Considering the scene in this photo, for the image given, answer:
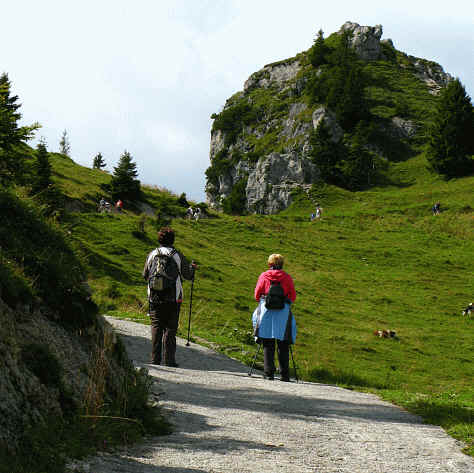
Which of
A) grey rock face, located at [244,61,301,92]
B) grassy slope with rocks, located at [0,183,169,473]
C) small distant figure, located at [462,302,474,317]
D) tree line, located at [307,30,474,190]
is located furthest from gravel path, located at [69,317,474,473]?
grey rock face, located at [244,61,301,92]

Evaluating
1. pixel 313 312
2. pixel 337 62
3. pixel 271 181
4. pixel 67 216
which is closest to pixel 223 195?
pixel 271 181

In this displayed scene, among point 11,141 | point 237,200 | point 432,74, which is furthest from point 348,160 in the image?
point 11,141

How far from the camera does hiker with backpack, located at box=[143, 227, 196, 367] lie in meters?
10.9

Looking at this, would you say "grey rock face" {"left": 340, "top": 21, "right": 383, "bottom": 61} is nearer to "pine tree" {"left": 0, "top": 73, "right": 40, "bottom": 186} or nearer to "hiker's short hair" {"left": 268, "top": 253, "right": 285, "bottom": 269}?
"pine tree" {"left": 0, "top": 73, "right": 40, "bottom": 186}

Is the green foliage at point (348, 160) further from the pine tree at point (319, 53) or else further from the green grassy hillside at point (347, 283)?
the pine tree at point (319, 53)

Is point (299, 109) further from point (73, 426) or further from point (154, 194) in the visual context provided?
Result: point (73, 426)

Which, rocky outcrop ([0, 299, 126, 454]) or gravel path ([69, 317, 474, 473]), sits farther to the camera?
gravel path ([69, 317, 474, 473])

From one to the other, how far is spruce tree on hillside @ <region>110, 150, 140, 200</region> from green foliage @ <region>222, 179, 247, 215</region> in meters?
46.9

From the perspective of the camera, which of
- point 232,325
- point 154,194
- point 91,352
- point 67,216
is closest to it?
point 91,352

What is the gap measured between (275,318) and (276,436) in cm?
540

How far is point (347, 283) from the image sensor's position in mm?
34844

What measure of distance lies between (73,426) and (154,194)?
62.3 m

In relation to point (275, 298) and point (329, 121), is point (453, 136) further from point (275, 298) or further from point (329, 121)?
point (275, 298)

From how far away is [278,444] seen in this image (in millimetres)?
6055
